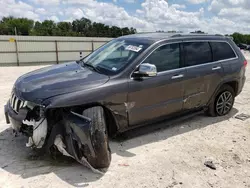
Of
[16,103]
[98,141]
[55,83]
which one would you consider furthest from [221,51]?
[16,103]

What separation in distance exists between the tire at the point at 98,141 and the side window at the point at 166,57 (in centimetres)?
130

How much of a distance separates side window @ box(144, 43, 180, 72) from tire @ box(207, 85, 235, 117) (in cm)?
143

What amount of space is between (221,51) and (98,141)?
3424 mm

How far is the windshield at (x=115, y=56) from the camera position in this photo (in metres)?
3.72

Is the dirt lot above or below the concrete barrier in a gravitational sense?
below

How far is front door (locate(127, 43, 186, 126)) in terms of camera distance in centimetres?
367

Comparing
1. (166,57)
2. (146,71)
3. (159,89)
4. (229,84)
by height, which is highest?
(166,57)

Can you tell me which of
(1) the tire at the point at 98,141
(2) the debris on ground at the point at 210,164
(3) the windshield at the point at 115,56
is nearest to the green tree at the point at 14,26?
(3) the windshield at the point at 115,56

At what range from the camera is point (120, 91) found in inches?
137

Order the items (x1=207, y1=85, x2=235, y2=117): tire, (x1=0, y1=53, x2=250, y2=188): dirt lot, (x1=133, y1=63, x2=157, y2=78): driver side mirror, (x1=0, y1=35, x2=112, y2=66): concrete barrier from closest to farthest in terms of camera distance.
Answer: (x1=0, y1=53, x2=250, y2=188): dirt lot
(x1=133, y1=63, x2=157, y2=78): driver side mirror
(x1=207, y1=85, x2=235, y2=117): tire
(x1=0, y1=35, x2=112, y2=66): concrete barrier

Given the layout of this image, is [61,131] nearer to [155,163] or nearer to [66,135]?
[66,135]

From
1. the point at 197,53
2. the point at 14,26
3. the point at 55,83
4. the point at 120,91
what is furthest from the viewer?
the point at 14,26

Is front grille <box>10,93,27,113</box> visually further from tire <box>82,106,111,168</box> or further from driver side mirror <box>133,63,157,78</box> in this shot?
driver side mirror <box>133,63,157,78</box>

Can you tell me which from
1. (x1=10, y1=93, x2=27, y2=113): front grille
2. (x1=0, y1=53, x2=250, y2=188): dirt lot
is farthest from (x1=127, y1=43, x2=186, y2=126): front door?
(x1=10, y1=93, x2=27, y2=113): front grille
